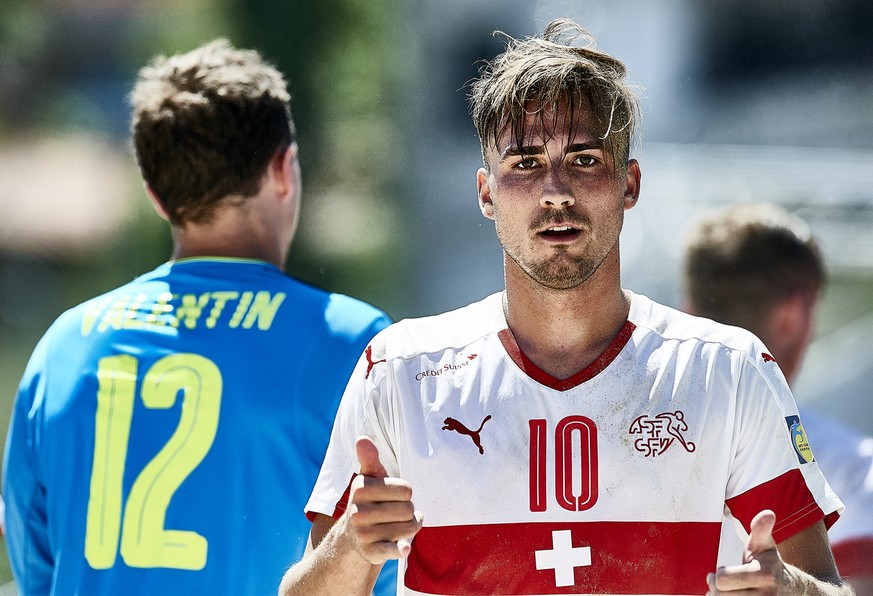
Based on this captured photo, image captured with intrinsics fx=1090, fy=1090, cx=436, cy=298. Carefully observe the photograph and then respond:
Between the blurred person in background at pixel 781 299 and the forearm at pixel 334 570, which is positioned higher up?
the blurred person in background at pixel 781 299

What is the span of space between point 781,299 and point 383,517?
5.36ft

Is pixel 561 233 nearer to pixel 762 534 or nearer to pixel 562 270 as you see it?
pixel 562 270

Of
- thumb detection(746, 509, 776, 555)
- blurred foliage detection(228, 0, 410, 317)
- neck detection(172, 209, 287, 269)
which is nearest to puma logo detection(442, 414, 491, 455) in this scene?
thumb detection(746, 509, 776, 555)

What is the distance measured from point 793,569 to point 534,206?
0.65 metres

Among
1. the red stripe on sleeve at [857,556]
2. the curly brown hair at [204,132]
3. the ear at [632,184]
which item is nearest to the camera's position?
the ear at [632,184]

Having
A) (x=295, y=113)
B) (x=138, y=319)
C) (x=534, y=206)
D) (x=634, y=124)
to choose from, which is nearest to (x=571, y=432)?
(x=534, y=206)

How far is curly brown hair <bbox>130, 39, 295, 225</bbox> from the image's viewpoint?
7.27 feet

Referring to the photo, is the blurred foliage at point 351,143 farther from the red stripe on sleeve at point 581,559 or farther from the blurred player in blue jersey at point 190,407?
the red stripe on sleeve at point 581,559

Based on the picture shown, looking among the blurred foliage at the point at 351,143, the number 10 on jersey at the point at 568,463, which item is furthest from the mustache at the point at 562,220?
the blurred foliage at the point at 351,143

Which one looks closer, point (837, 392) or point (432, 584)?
point (432, 584)

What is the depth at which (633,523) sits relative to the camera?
1638 millimetres

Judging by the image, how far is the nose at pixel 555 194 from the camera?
5.56ft

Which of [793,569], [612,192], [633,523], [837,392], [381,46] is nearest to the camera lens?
[793,569]

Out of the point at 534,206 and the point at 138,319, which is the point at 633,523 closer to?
the point at 534,206
